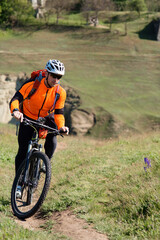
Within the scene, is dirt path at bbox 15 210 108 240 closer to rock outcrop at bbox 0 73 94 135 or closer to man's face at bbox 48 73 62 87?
man's face at bbox 48 73 62 87

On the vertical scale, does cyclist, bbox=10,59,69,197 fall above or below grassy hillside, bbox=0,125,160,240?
above

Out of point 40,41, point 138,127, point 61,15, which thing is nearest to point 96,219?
→ point 138,127

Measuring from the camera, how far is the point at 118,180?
7.14 metres

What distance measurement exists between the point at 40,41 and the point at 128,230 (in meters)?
→ 53.1

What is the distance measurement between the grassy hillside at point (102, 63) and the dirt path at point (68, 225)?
27209 mm

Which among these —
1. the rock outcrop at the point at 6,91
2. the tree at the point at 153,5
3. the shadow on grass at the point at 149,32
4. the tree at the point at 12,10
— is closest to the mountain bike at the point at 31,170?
the rock outcrop at the point at 6,91

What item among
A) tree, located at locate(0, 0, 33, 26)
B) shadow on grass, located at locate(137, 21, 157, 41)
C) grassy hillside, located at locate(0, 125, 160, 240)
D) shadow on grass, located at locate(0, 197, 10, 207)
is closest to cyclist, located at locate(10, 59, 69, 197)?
shadow on grass, located at locate(0, 197, 10, 207)

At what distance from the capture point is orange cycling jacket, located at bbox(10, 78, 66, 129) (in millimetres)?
5906

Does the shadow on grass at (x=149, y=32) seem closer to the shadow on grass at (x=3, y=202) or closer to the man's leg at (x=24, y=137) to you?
the man's leg at (x=24, y=137)

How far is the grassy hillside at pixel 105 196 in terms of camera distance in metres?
4.95

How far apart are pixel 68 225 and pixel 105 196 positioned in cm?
130

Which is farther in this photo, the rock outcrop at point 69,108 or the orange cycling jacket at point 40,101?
the rock outcrop at point 69,108

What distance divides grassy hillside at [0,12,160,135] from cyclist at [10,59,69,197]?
27.0m

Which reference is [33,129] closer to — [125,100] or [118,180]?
[118,180]
